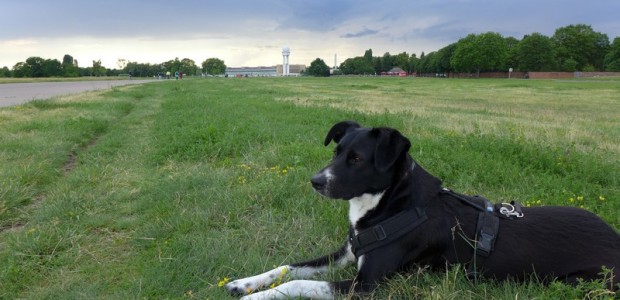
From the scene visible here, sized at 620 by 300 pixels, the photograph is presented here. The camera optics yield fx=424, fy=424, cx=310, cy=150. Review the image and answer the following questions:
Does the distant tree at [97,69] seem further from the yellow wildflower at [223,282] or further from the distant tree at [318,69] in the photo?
the yellow wildflower at [223,282]

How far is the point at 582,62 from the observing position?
373ft

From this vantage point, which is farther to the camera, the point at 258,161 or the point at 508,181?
the point at 258,161

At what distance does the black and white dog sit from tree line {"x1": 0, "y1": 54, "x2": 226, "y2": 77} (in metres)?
124

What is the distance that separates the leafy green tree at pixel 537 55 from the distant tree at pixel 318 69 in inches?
2813

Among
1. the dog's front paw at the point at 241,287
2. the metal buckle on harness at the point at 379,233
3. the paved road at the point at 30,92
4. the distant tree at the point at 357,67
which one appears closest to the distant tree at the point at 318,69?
the distant tree at the point at 357,67

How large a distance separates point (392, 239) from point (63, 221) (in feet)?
12.7

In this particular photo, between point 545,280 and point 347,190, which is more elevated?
point 347,190

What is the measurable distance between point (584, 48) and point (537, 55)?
16739mm

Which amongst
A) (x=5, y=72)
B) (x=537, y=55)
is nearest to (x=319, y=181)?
(x=537, y=55)

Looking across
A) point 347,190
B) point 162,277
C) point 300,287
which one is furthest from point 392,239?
point 162,277

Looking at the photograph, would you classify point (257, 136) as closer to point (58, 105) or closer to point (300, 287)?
point (300, 287)

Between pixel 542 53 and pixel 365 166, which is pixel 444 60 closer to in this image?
pixel 542 53

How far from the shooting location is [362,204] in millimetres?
3428

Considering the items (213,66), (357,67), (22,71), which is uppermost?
(213,66)
